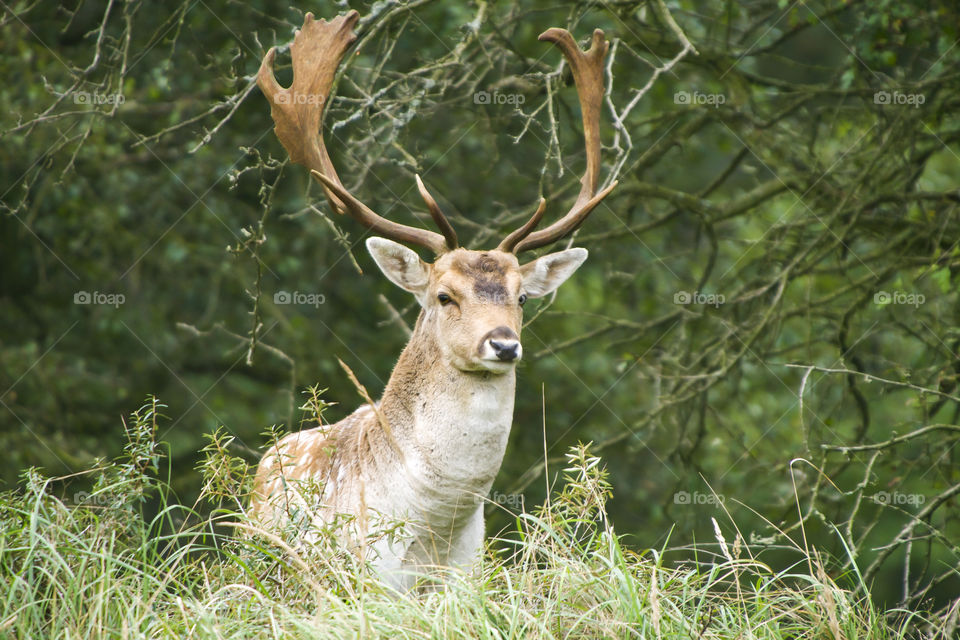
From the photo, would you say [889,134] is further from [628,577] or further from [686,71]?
[628,577]

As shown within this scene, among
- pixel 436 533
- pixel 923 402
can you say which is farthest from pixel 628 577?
pixel 923 402

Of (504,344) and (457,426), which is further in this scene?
(457,426)

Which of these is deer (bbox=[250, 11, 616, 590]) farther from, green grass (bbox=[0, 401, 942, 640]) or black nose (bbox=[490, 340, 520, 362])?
green grass (bbox=[0, 401, 942, 640])

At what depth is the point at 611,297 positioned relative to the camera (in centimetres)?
1003

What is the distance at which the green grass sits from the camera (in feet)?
10.1

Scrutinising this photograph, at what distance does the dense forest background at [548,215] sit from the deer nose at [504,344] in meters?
1.21

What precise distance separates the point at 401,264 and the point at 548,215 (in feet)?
8.43

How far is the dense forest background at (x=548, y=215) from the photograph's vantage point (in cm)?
621

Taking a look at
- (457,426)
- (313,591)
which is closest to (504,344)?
(457,426)

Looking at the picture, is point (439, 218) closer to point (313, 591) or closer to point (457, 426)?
point (457, 426)

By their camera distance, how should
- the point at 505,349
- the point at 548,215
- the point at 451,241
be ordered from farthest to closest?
the point at 548,215 < the point at 451,241 < the point at 505,349

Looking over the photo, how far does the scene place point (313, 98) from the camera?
16.2 ft

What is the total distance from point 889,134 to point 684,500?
248cm

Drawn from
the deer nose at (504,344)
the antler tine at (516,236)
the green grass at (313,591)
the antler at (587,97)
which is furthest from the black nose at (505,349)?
the antler at (587,97)
